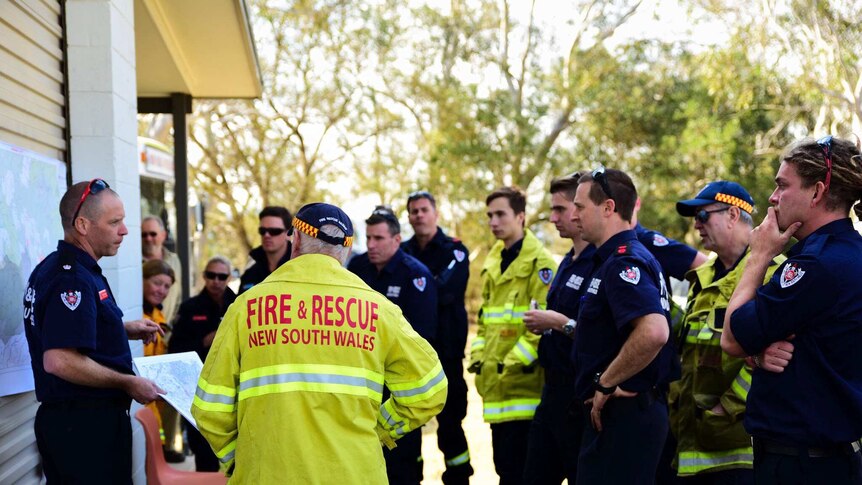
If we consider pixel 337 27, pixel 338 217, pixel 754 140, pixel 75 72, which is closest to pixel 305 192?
pixel 337 27

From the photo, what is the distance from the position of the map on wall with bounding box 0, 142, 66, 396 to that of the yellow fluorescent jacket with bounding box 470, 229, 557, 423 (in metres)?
2.89

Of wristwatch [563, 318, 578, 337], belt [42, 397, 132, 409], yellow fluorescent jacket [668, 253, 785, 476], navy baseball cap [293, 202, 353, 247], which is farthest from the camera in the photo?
wristwatch [563, 318, 578, 337]

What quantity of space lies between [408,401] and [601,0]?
70.5 feet

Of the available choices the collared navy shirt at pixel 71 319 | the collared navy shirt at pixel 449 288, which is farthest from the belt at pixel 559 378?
the collared navy shirt at pixel 71 319

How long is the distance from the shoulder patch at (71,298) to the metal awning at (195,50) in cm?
391

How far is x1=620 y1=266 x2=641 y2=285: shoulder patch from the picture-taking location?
3750 mm

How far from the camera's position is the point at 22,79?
429 centimetres

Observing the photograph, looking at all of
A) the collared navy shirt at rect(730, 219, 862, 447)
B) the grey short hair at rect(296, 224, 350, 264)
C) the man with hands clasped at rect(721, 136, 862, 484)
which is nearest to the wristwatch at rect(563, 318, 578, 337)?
the man with hands clasped at rect(721, 136, 862, 484)

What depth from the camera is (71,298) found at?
351cm

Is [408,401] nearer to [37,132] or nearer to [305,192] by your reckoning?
[37,132]

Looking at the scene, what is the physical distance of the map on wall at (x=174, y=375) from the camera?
397 centimetres

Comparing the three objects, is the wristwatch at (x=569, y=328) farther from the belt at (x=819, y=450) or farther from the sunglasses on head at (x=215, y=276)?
the sunglasses on head at (x=215, y=276)

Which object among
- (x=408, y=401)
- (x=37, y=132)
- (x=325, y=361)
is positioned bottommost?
(x=408, y=401)

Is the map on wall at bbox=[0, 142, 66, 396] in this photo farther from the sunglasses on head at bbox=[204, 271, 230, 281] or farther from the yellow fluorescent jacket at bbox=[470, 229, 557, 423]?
the yellow fluorescent jacket at bbox=[470, 229, 557, 423]
